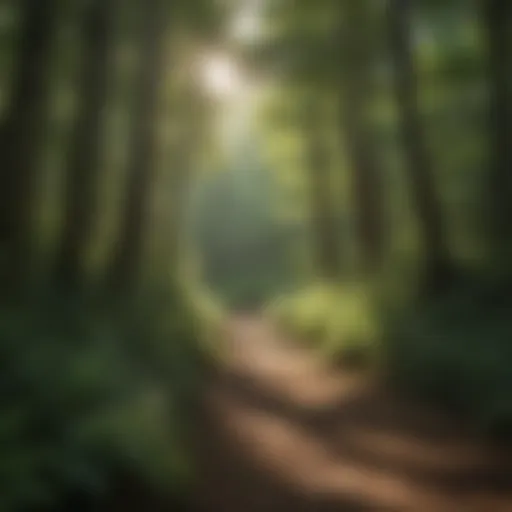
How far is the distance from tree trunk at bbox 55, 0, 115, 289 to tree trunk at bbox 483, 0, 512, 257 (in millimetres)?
2882

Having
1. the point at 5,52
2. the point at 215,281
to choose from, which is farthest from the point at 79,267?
the point at 215,281

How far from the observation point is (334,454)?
20.9ft

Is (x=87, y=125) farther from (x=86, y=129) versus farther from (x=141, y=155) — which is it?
(x=141, y=155)

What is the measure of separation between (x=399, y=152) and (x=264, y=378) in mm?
2262

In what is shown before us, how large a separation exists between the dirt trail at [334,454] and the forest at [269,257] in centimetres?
2

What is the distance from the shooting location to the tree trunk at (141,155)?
7457 millimetres

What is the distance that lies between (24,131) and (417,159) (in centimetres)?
296

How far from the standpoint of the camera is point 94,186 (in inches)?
319

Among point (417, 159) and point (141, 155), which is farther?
point (141, 155)

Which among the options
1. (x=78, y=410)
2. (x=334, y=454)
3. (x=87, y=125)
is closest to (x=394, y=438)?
(x=334, y=454)

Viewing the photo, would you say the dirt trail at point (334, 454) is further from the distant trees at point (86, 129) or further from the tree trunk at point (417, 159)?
the distant trees at point (86, 129)

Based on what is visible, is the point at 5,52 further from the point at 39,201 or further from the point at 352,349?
the point at 352,349

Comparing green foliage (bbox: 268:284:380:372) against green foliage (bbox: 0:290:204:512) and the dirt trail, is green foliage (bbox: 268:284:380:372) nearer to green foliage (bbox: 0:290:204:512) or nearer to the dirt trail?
the dirt trail

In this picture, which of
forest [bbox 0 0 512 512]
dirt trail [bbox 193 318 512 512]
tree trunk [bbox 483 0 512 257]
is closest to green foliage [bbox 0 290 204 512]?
forest [bbox 0 0 512 512]
